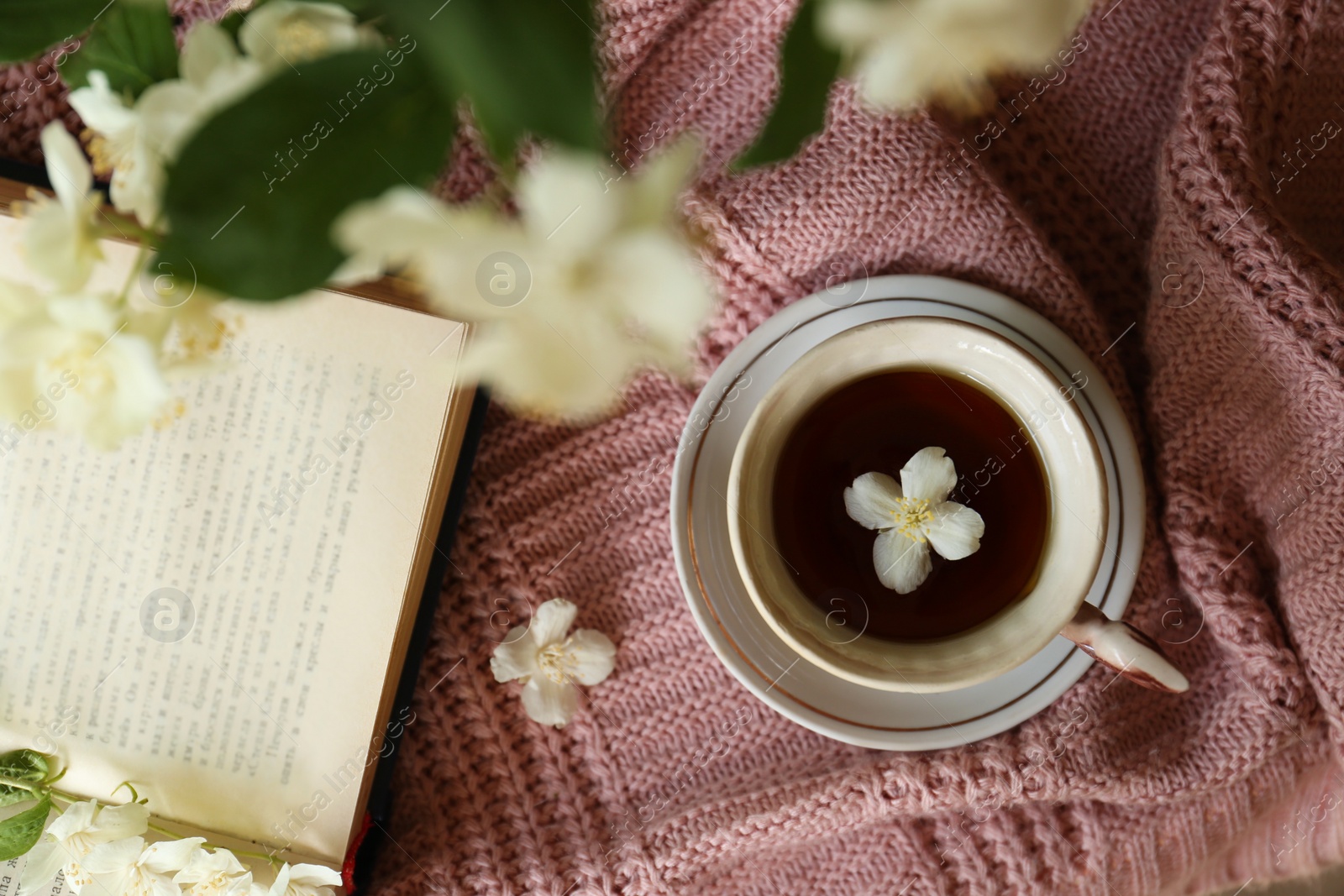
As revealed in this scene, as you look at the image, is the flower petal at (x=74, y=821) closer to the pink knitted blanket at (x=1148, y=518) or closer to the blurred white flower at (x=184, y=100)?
the pink knitted blanket at (x=1148, y=518)

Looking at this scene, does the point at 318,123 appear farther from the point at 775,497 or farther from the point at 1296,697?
the point at 1296,697

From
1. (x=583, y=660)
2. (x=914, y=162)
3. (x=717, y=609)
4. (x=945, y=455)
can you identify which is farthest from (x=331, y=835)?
(x=914, y=162)

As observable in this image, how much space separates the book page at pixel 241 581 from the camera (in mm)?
650

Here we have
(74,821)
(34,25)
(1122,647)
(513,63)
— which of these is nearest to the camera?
(513,63)

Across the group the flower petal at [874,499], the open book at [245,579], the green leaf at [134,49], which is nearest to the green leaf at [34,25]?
the green leaf at [134,49]

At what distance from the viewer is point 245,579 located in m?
0.66

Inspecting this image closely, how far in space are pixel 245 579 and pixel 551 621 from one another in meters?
0.22

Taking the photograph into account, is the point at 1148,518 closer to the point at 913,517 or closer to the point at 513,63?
the point at 913,517

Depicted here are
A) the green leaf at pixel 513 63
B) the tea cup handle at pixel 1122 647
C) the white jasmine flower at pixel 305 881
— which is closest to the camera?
the green leaf at pixel 513 63

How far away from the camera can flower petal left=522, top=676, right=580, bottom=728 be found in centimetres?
68

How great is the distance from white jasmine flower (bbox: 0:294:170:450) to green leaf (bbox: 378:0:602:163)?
107 millimetres

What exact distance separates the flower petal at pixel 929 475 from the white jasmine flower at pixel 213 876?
0.51 meters

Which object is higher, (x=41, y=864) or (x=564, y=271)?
(x=564, y=271)

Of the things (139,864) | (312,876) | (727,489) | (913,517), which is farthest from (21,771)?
(913,517)
